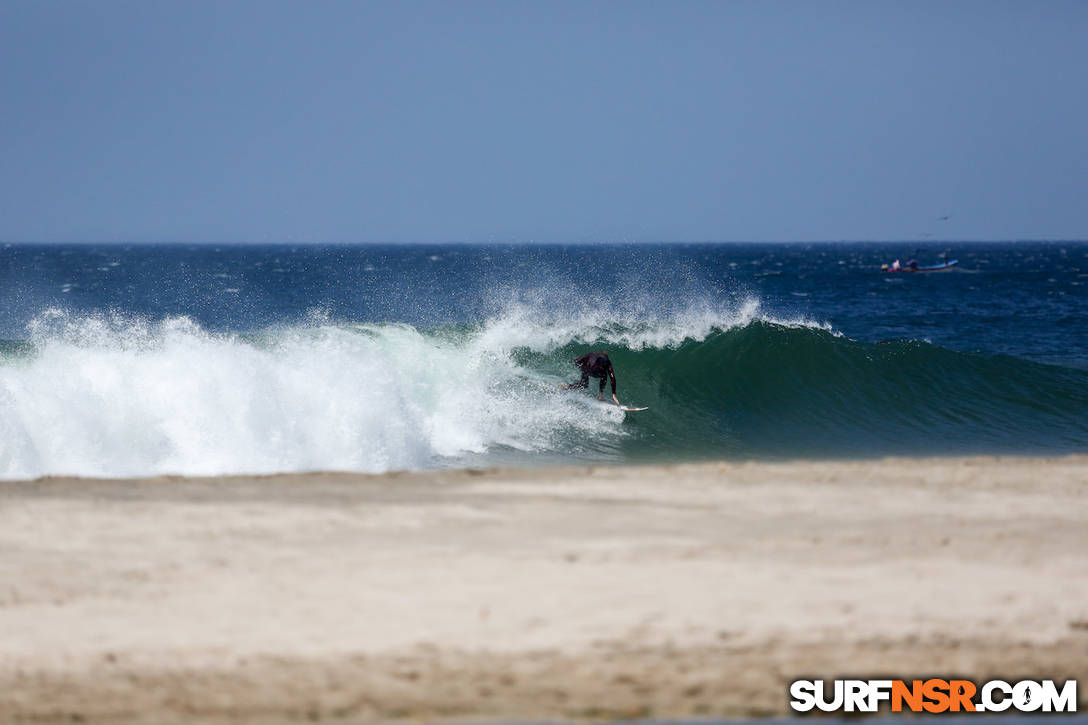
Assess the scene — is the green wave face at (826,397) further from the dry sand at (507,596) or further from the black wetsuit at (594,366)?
the dry sand at (507,596)

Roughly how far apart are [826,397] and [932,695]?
46.3 ft

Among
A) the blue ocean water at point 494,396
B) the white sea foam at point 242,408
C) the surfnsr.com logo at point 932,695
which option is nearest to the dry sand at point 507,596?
the surfnsr.com logo at point 932,695

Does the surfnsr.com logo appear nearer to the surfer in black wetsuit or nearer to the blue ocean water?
the blue ocean water

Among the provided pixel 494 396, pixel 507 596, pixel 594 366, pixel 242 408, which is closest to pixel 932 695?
pixel 507 596

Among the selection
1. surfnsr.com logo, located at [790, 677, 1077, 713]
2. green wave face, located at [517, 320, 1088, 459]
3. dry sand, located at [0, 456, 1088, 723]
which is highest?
green wave face, located at [517, 320, 1088, 459]

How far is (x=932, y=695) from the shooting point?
5012 mm

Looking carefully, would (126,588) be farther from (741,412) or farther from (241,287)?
(241,287)

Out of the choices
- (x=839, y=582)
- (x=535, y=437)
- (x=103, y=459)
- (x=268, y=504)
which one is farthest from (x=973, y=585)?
(x=103, y=459)

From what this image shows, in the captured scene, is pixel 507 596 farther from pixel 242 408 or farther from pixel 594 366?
pixel 594 366

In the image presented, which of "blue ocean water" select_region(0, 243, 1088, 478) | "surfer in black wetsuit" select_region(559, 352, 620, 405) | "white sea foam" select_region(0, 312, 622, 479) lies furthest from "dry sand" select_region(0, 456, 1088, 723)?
"surfer in black wetsuit" select_region(559, 352, 620, 405)

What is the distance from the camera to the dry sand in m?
5.00

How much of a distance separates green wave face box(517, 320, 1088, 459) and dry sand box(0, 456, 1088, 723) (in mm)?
6693

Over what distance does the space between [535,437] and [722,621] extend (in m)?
9.20

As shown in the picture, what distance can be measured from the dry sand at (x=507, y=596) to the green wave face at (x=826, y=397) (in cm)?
669
